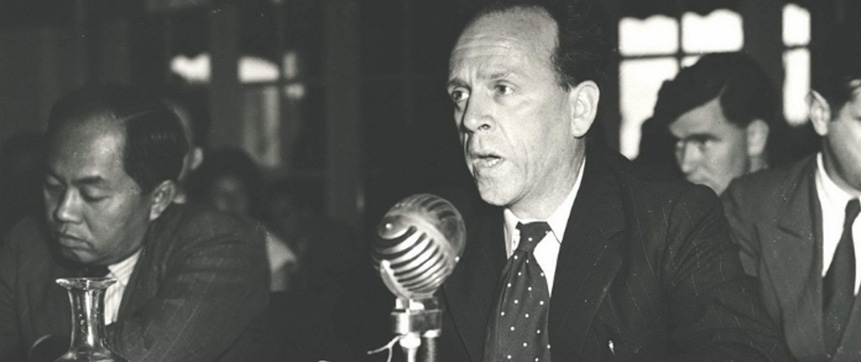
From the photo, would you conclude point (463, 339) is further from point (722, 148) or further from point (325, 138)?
point (325, 138)

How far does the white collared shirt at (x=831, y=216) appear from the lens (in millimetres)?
2289

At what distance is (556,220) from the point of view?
2.14 metres

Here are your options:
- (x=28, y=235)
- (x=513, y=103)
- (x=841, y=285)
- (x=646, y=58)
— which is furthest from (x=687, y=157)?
(x=28, y=235)

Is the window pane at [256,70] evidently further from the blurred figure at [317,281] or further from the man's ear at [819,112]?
the man's ear at [819,112]

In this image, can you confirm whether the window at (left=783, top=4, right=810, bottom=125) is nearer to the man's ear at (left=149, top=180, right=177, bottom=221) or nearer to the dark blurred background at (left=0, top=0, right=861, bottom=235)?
the dark blurred background at (left=0, top=0, right=861, bottom=235)

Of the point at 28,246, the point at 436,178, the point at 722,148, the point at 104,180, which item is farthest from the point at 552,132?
the point at 28,246

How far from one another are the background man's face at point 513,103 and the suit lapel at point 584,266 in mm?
107

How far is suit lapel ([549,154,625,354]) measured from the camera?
6.60 ft

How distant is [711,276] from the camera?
6.30ft

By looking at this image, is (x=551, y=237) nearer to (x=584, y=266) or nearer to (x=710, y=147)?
(x=584, y=266)

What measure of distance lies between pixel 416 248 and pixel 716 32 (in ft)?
4.89

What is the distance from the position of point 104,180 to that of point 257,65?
26.2 inches

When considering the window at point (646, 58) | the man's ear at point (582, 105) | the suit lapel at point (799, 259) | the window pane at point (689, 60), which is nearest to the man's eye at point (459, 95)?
the man's ear at point (582, 105)

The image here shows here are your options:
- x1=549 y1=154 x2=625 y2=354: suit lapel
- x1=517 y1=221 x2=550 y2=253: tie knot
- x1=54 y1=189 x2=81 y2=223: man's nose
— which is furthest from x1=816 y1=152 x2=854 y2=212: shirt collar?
x1=54 y1=189 x2=81 y2=223: man's nose
